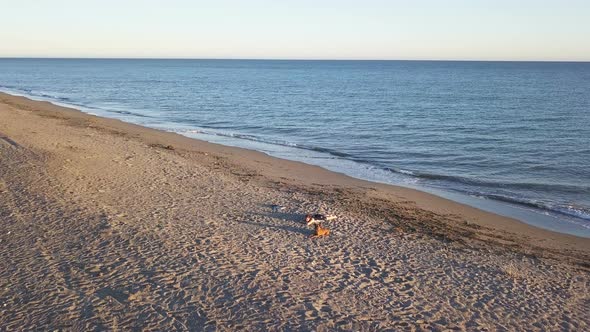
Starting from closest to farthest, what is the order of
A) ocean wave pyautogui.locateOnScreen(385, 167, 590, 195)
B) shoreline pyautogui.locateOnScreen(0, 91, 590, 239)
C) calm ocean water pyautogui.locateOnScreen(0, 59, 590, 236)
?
1. shoreline pyautogui.locateOnScreen(0, 91, 590, 239)
2. ocean wave pyautogui.locateOnScreen(385, 167, 590, 195)
3. calm ocean water pyautogui.locateOnScreen(0, 59, 590, 236)

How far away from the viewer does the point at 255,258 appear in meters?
9.48

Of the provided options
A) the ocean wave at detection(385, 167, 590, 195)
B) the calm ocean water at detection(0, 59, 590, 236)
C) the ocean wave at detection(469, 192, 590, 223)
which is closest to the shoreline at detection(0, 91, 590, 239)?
the calm ocean water at detection(0, 59, 590, 236)

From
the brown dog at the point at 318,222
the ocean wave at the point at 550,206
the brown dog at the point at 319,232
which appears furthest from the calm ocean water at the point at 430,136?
the brown dog at the point at 319,232

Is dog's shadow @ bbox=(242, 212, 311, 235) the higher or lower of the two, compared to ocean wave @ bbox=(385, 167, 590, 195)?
higher

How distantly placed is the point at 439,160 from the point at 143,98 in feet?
128

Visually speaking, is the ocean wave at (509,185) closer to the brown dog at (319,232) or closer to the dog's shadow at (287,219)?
the dog's shadow at (287,219)

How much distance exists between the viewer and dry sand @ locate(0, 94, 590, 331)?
24.4 ft

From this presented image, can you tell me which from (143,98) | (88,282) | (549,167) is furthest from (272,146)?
(143,98)

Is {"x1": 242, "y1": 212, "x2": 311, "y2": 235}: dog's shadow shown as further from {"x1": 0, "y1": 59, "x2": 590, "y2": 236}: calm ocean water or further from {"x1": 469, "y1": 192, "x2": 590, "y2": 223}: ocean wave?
{"x1": 469, "y1": 192, "x2": 590, "y2": 223}: ocean wave

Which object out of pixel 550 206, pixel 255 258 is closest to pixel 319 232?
pixel 255 258

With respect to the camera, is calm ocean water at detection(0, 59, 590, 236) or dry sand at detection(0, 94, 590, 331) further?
calm ocean water at detection(0, 59, 590, 236)

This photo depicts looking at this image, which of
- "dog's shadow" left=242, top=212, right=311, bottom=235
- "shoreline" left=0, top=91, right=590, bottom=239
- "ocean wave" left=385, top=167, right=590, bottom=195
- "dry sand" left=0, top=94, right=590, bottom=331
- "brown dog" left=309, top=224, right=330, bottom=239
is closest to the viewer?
"dry sand" left=0, top=94, right=590, bottom=331

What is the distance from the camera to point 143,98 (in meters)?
53.4

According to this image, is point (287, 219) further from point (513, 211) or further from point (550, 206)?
point (550, 206)
